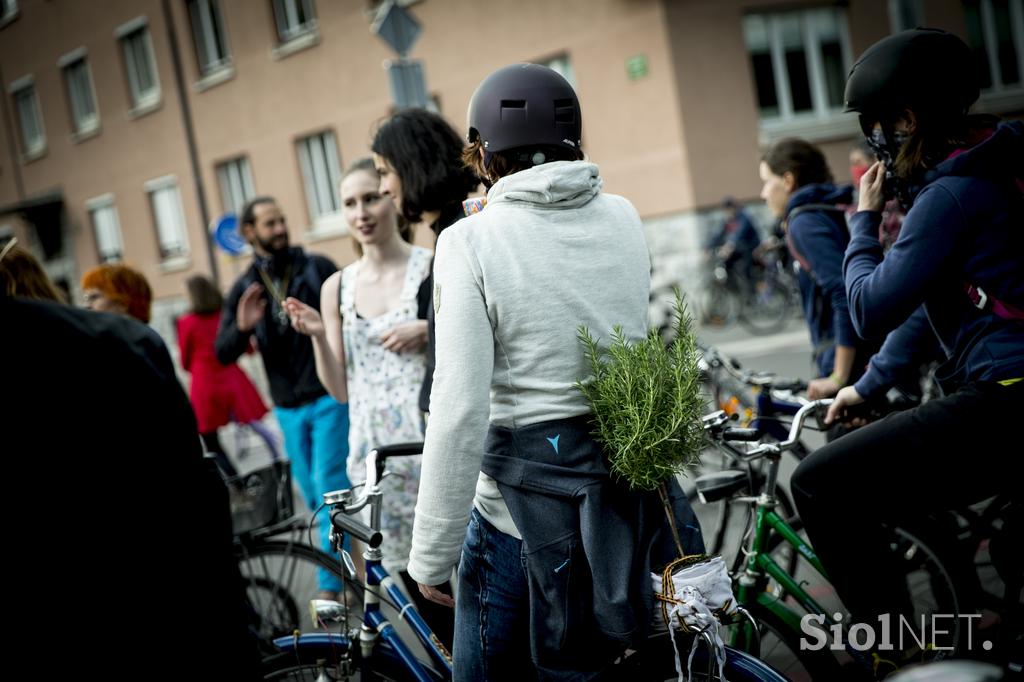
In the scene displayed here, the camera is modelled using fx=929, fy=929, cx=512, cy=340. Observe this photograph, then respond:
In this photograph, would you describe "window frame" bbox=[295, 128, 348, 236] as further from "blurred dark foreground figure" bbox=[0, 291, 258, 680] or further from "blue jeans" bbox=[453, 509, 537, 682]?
"blurred dark foreground figure" bbox=[0, 291, 258, 680]

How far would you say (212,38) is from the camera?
21.3 metres

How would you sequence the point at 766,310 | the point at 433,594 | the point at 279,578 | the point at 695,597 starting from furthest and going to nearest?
the point at 766,310, the point at 279,578, the point at 433,594, the point at 695,597

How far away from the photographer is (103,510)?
131 centimetres

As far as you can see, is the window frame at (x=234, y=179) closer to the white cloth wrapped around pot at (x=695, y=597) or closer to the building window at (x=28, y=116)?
the building window at (x=28, y=116)

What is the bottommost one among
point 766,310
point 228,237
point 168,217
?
point 766,310

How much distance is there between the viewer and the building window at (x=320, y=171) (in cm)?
1947

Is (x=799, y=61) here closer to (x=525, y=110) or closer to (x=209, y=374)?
(x=209, y=374)

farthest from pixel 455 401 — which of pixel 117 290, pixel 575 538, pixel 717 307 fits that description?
pixel 717 307

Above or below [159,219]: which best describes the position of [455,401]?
below

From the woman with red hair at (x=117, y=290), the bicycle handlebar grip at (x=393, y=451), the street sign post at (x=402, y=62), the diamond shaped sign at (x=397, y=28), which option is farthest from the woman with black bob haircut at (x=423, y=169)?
the diamond shaped sign at (x=397, y=28)

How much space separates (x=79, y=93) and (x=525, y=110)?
2683 cm

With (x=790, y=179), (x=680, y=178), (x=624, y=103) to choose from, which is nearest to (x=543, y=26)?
(x=624, y=103)

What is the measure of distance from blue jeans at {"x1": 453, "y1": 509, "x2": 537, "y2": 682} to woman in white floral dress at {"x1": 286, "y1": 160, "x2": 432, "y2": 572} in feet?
3.86

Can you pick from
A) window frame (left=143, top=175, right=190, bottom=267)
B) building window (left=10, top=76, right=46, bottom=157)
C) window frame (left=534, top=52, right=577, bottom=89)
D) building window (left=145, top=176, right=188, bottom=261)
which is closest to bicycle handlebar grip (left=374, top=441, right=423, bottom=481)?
window frame (left=534, top=52, right=577, bottom=89)
